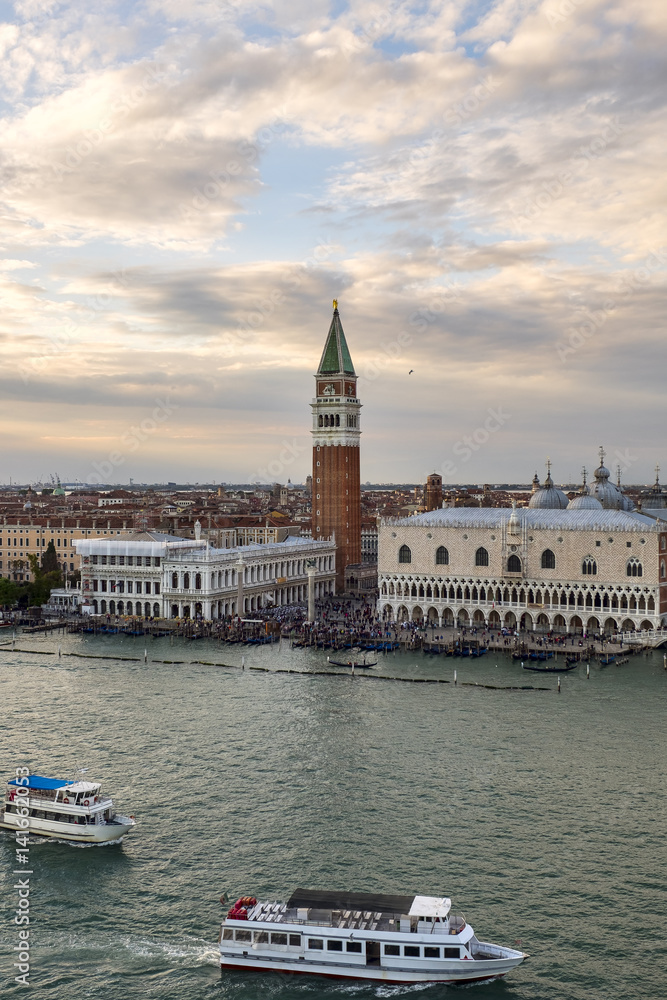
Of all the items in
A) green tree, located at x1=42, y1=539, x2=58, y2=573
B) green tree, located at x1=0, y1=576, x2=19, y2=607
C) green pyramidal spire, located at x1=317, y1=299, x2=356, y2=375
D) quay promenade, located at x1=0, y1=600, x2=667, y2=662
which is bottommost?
quay promenade, located at x1=0, y1=600, x2=667, y2=662

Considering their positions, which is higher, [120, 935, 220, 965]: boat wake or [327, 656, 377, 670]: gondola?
[327, 656, 377, 670]: gondola

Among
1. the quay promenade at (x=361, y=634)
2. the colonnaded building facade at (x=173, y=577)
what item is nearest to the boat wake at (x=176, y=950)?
the quay promenade at (x=361, y=634)

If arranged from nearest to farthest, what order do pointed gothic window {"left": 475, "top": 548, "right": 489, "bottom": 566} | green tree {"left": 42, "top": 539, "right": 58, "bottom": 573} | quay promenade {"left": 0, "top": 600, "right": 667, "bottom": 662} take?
quay promenade {"left": 0, "top": 600, "right": 667, "bottom": 662} < pointed gothic window {"left": 475, "top": 548, "right": 489, "bottom": 566} < green tree {"left": 42, "top": 539, "right": 58, "bottom": 573}

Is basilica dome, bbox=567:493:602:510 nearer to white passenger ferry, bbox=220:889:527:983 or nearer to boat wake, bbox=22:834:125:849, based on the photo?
boat wake, bbox=22:834:125:849

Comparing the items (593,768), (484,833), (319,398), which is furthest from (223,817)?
(319,398)

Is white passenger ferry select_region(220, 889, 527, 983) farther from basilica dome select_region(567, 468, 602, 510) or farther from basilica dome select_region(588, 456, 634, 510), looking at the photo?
basilica dome select_region(588, 456, 634, 510)

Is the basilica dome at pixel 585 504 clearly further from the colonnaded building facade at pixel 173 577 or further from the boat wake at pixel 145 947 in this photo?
the boat wake at pixel 145 947

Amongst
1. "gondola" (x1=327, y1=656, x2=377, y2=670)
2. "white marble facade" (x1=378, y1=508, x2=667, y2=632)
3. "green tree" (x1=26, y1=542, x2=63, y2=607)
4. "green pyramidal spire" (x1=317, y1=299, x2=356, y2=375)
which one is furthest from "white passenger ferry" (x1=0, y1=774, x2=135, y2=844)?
"green pyramidal spire" (x1=317, y1=299, x2=356, y2=375)

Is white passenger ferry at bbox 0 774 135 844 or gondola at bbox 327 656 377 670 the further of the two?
gondola at bbox 327 656 377 670

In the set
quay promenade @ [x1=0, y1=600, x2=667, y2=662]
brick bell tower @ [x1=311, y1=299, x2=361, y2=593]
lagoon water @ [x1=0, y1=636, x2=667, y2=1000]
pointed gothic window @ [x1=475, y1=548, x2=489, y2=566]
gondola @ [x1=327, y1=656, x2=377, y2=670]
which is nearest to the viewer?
lagoon water @ [x1=0, y1=636, x2=667, y2=1000]
